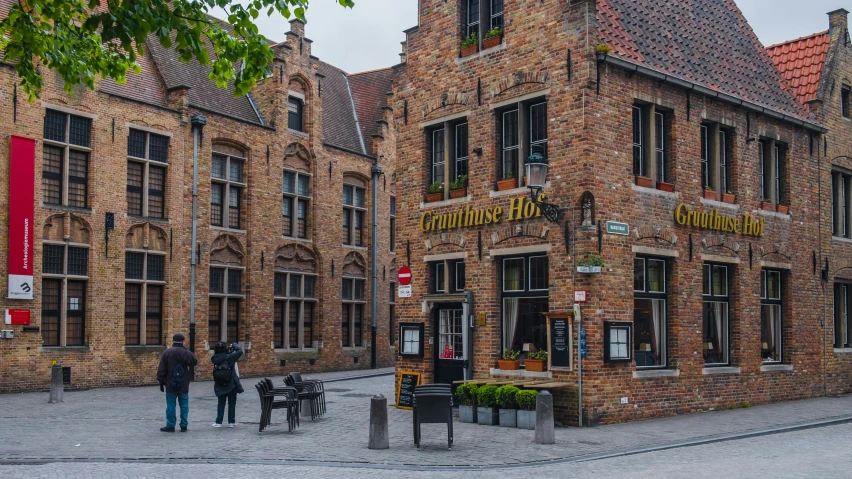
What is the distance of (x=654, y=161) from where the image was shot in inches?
732

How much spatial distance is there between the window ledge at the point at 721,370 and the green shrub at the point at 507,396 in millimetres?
5222

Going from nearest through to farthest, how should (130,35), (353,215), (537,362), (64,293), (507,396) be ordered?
(130,35)
(507,396)
(537,362)
(64,293)
(353,215)

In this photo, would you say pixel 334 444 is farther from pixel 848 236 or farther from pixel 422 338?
A: pixel 848 236

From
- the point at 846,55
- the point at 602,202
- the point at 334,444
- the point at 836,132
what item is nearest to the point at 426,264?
the point at 602,202

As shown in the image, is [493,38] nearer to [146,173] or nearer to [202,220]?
[146,173]

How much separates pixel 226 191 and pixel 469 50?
13.2 m

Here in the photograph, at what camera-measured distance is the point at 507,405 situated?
53.6ft

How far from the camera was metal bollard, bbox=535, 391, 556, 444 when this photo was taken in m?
14.0

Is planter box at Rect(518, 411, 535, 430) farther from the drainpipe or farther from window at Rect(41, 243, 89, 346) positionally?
the drainpipe

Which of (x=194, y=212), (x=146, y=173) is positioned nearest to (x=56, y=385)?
(x=146, y=173)

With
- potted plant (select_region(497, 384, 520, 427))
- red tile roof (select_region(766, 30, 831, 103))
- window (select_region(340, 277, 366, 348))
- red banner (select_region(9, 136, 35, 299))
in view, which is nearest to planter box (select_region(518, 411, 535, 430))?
potted plant (select_region(497, 384, 520, 427))

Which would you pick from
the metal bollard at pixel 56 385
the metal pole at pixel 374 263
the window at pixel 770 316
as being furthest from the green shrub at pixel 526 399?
the metal pole at pixel 374 263

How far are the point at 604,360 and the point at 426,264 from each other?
4.88 m

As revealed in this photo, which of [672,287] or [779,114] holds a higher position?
[779,114]
